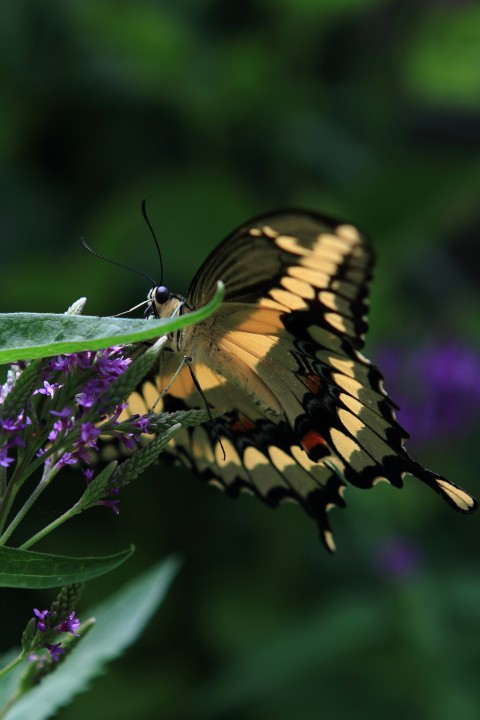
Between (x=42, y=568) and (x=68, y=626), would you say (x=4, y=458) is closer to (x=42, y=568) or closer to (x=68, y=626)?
(x=42, y=568)

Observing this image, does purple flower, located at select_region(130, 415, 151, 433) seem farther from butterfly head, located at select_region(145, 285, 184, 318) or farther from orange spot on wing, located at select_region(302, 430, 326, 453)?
orange spot on wing, located at select_region(302, 430, 326, 453)

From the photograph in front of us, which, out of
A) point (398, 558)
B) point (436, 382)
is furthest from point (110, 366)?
point (436, 382)

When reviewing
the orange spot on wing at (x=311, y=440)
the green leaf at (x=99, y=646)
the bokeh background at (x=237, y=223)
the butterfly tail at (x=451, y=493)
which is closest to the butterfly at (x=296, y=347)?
the orange spot on wing at (x=311, y=440)

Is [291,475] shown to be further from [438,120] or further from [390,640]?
[438,120]

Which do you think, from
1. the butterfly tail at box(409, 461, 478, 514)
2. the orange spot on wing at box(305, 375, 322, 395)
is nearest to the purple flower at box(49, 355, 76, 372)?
the butterfly tail at box(409, 461, 478, 514)

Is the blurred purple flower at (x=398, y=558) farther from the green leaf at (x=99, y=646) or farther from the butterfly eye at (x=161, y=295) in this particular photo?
the butterfly eye at (x=161, y=295)

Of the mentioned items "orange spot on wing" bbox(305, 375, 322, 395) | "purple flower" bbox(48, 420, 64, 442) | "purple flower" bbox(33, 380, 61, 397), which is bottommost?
"orange spot on wing" bbox(305, 375, 322, 395)
